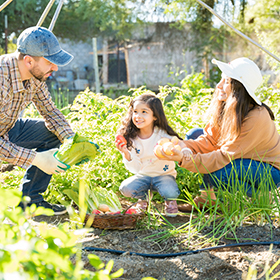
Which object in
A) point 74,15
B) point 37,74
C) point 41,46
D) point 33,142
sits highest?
point 74,15

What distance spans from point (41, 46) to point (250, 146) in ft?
5.28

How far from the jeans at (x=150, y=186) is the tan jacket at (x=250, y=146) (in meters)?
0.38

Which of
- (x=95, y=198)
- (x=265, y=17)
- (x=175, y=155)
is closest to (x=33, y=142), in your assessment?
(x=95, y=198)

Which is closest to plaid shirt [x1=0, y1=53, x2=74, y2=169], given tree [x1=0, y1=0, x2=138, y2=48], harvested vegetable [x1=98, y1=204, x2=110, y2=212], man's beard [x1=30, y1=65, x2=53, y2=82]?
man's beard [x1=30, y1=65, x2=53, y2=82]

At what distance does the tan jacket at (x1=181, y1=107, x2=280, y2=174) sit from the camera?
231cm

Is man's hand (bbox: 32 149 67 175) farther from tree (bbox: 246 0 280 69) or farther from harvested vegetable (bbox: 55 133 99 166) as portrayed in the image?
tree (bbox: 246 0 280 69)

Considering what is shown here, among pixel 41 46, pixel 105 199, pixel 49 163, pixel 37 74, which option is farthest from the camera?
pixel 105 199

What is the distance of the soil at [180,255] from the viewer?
167 cm

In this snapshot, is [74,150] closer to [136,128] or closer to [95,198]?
[95,198]

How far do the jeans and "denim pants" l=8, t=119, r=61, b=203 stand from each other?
663 millimetres

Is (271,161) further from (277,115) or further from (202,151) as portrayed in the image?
(277,115)

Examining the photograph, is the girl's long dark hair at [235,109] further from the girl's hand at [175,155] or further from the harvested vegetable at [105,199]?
the harvested vegetable at [105,199]

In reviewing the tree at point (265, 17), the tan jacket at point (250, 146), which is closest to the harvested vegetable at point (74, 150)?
the tan jacket at point (250, 146)

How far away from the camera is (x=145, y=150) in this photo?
282 cm
